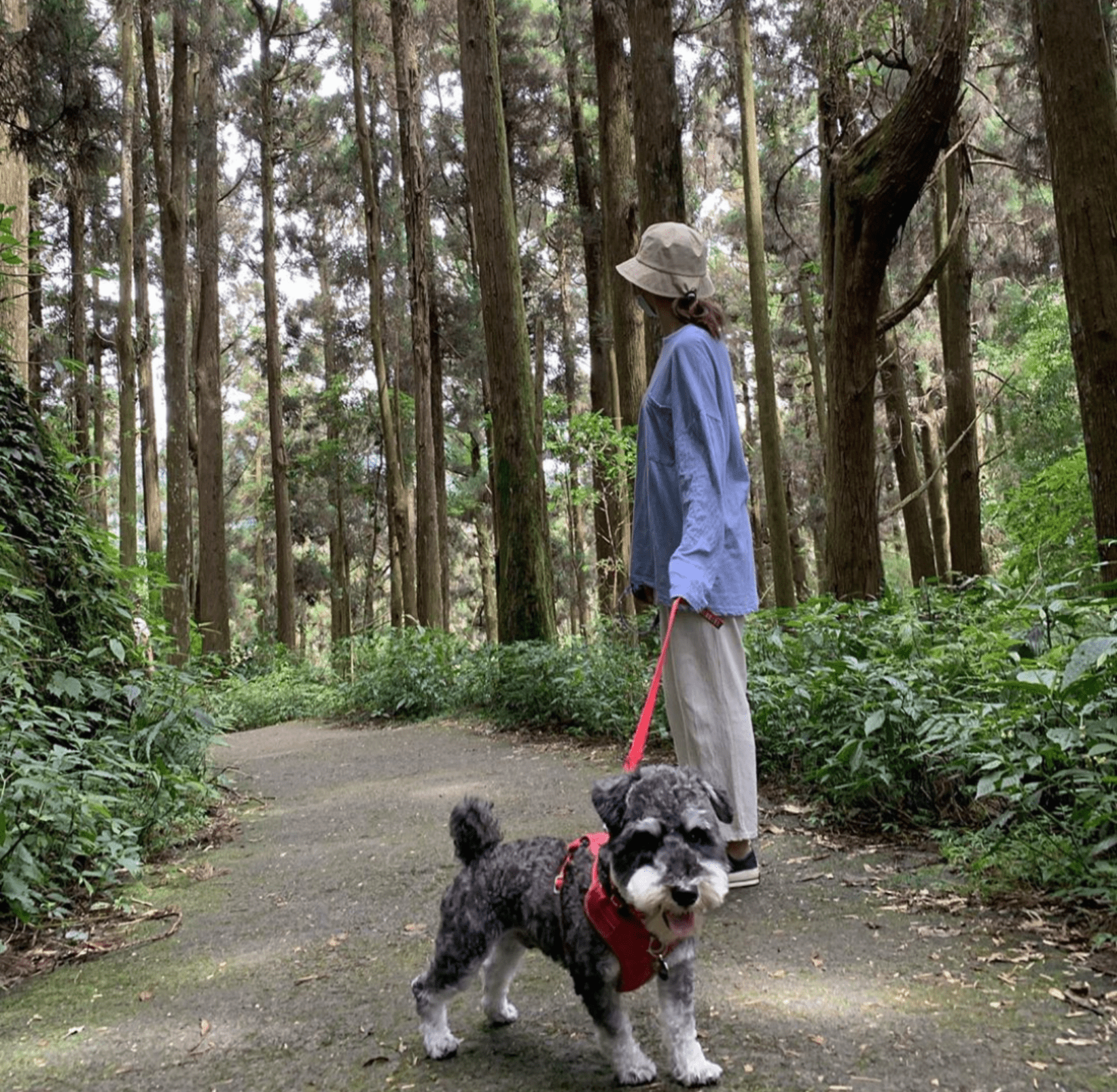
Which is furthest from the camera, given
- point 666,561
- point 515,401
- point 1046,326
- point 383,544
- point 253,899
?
point 383,544

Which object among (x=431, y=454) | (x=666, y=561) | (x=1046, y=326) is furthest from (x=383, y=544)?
(x=666, y=561)

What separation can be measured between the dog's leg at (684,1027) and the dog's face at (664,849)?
0.46ft

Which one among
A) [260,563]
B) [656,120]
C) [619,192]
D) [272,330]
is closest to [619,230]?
[619,192]

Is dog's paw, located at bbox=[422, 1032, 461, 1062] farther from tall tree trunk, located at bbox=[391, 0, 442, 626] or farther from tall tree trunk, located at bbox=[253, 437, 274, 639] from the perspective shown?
tall tree trunk, located at bbox=[253, 437, 274, 639]

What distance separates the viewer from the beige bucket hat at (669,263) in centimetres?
359

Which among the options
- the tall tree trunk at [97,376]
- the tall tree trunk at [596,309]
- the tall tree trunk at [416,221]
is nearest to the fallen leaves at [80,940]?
the tall tree trunk at [596,309]

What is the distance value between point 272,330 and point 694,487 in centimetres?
2201

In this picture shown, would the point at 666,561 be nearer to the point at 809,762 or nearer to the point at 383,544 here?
the point at 809,762

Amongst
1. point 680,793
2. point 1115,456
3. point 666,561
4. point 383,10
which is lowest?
point 680,793

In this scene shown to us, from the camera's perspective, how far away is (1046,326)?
56.7 feet

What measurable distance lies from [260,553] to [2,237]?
1455 inches

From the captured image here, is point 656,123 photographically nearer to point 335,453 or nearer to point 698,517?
point 698,517

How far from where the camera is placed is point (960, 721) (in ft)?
13.7

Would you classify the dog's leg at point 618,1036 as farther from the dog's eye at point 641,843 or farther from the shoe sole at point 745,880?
the shoe sole at point 745,880
